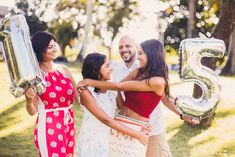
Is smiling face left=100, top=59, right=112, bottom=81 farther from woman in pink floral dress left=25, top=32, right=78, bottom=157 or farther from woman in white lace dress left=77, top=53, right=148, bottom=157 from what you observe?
woman in pink floral dress left=25, top=32, right=78, bottom=157

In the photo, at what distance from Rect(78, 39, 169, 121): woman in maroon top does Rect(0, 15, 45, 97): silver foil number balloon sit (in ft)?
1.16

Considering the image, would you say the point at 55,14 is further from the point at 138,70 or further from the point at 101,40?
the point at 138,70

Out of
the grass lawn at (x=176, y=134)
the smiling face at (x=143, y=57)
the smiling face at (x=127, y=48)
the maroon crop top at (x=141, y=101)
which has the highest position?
the smiling face at (x=143, y=57)

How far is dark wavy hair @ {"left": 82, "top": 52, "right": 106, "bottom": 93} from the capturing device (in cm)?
328

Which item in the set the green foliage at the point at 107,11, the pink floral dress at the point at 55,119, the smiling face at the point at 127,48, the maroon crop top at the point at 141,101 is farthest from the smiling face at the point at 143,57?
the green foliage at the point at 107,11

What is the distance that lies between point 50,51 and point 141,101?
0.82m

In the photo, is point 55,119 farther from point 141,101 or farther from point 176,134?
point 176,134

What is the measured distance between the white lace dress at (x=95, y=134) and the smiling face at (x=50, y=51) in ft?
1.47

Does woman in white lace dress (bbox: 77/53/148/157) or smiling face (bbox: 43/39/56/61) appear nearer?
woman in white lace dress (bbox: 77/53/148/157)

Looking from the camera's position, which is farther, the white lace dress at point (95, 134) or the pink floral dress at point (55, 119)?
the pink floral dress at point (55, 119)

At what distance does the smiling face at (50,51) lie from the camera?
3.50m

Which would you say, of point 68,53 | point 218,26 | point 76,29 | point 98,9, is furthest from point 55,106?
point 68,53

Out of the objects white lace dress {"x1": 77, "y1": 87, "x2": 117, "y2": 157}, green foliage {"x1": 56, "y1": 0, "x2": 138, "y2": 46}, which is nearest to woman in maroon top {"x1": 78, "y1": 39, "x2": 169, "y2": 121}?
white lace dress {"x1": 77, "y1": 87, "x2": 117, "y2": 157}

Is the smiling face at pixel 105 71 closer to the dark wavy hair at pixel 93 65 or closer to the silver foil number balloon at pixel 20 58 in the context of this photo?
the dark wavy hair at pixel 93 65
